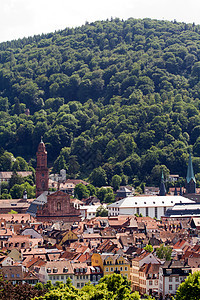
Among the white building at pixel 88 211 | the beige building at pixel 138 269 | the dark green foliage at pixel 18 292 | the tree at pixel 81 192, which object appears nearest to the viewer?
the dark green foliage at pixel 18 292

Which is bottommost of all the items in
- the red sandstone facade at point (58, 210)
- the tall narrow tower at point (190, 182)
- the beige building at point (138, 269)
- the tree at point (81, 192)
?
the beige building at point (138, 269)

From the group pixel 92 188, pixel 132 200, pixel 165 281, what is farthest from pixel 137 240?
pixel 92 188

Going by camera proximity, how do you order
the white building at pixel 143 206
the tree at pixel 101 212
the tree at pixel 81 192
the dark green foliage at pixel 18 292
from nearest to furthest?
Result: the dark green foliage at pixel 18 292 < the tree at pixel 101 212 < the white building at pixel 143 206 < the tree at pixel 81 192

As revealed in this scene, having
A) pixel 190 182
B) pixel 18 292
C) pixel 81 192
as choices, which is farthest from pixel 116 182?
pixel 18 292

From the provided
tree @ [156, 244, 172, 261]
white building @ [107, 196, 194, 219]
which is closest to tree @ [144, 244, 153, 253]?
tree @ [156, 244, 172, 261]

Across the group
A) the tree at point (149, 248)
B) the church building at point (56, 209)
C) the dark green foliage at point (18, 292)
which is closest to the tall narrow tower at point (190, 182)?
the church building at point (56, 209)

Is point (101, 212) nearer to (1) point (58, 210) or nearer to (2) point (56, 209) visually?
(1) point (58, 210)

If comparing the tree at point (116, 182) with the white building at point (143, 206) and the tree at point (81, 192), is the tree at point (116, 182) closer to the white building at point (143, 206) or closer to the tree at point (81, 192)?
the tree at point (81, 192)
